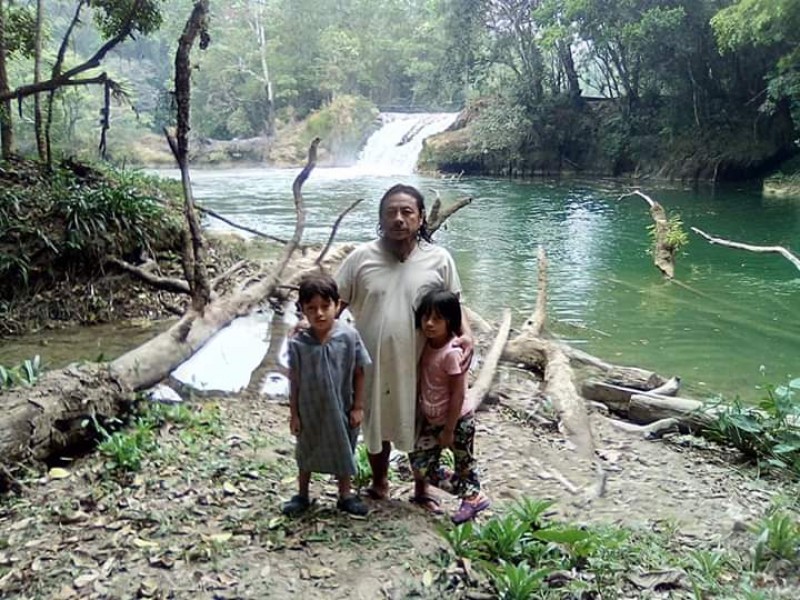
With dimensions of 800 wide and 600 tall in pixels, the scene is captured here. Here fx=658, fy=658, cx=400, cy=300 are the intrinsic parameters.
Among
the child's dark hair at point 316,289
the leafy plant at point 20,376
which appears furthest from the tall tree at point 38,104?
the child's dark hair at point 316,289

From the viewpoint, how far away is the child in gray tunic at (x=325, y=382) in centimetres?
274

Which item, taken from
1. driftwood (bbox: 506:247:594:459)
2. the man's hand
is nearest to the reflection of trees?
driftwood (bbox: 506:247:594:459)

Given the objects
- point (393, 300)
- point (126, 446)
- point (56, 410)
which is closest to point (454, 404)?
point (393, 300)

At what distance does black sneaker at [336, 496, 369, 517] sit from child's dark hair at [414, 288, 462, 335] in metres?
0.88

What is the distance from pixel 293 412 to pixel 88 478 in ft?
4.11

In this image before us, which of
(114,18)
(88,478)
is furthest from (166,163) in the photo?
(88,478)

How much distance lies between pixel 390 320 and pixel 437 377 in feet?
1.10

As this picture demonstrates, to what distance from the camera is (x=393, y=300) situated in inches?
111

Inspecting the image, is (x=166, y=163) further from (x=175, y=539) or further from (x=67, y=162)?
(x=175, y=539)

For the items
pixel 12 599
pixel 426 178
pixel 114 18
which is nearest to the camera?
pixel 12 599

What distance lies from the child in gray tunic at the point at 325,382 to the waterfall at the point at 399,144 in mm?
29376

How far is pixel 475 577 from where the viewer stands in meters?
2.54

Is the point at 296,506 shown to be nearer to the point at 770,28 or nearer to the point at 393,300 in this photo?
the point at 393,300

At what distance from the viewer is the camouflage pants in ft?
9.75
